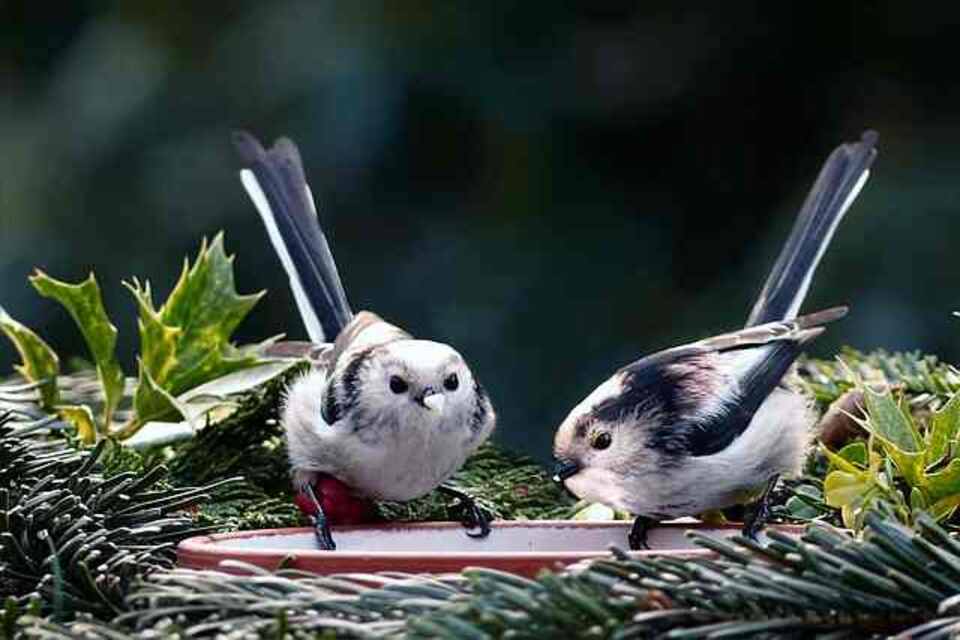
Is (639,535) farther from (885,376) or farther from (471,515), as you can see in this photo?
(885,376)

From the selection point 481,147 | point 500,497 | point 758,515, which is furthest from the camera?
point 481,147

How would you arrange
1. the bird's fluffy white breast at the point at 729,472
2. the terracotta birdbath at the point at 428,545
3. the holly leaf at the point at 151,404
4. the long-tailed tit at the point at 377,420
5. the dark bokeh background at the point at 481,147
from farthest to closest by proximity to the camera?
the dark bokeh background at the point at 481,147
the holly leaf at the point at 151,404
the long-tailed tit at the point at 377,420
the bird's fluffy white breast at the point at 729,472
the terracotta birdbath at the point at 428,545

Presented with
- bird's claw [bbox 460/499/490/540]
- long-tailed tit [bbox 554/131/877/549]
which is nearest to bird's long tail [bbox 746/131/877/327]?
long-tailed tit [bbox 554/131/877/549]

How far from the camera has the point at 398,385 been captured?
68.7 inches

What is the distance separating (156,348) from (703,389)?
1.71 ft

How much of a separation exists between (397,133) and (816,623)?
119 inches

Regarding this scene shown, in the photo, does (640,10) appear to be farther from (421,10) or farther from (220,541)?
(220,541)

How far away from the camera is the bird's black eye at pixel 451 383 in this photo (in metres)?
1.75

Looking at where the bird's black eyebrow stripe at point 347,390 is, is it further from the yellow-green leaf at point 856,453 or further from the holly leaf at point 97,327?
the yellow-green leaf at point 856,453

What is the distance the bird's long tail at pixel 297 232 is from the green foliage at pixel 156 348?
187mm

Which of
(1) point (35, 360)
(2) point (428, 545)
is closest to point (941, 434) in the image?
(2) point (428, 545)

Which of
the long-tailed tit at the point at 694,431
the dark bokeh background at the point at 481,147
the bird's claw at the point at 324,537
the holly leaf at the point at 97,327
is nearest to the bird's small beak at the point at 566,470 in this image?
the long-tailed tit at the point at 694,431

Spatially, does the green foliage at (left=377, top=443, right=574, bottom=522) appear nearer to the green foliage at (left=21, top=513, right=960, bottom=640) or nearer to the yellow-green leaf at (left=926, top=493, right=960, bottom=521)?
the yellow-green leaf at (left=926, top=493, right=960, bottom=521)

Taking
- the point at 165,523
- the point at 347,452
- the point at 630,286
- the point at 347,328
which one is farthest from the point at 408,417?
the point at 630,286
